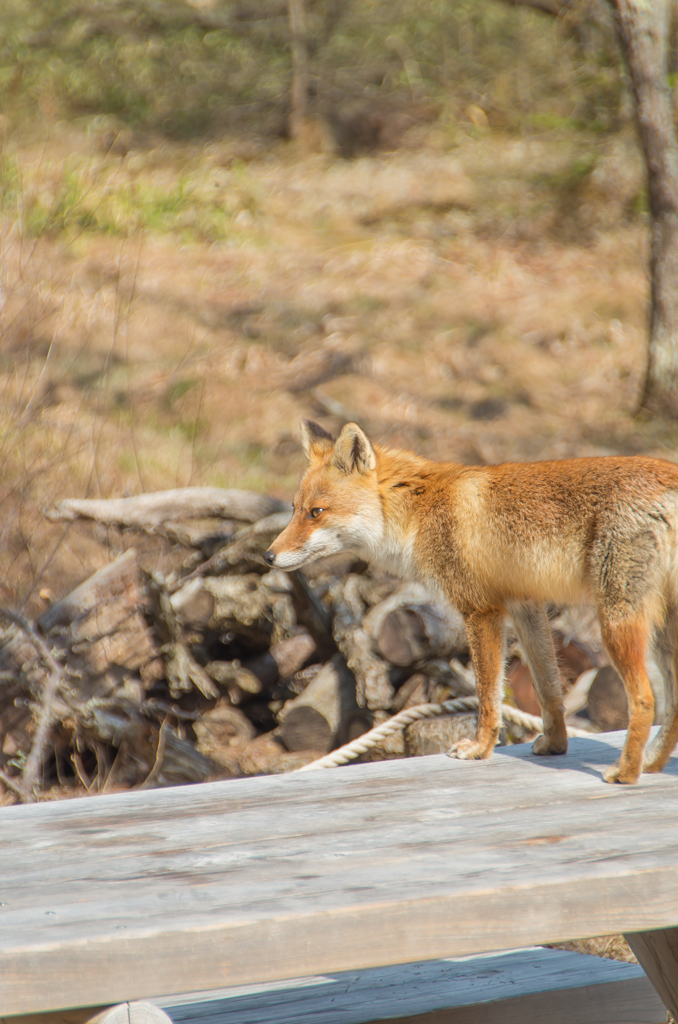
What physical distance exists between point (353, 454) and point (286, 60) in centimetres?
1784

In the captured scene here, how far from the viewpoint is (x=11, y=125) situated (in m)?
6.41

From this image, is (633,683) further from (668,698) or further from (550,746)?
(550,746)

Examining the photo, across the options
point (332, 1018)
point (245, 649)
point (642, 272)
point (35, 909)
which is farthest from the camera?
point (642, 272)

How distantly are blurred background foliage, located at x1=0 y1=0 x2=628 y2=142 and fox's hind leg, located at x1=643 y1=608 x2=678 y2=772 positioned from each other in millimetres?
17006

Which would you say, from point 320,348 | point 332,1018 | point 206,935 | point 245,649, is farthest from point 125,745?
point 320,348

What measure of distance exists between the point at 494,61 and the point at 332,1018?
1997 cm

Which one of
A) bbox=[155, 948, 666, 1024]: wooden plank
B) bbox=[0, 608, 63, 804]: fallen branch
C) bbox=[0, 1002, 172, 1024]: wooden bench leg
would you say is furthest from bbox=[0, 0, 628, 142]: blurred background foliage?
bbox=[0, 1002, 172, 1024]: wooden bench leg

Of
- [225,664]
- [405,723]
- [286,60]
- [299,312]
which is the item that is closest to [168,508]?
[225,664]

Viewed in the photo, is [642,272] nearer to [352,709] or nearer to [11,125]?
[11,125]

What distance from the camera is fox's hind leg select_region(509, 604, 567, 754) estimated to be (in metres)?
3.06

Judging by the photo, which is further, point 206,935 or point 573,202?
point 573,202

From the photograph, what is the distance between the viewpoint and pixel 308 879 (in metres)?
1.76

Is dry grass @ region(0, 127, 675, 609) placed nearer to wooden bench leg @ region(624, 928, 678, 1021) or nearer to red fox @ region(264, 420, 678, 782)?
red fox @ region(264, 420, 678, 782)

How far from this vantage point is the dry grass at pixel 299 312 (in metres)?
6.80
